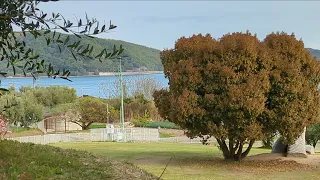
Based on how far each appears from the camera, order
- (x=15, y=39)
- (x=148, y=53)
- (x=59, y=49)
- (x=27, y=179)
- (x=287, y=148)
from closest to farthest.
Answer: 1. (x=59, y=49)
2. (x=15, y=39)
3. (x=27, y=179)
4. (x=287, y=148)
5. (x=148, y=53)

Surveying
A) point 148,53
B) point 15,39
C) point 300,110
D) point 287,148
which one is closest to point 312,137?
point 287,148

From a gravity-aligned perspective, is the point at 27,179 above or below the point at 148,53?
below

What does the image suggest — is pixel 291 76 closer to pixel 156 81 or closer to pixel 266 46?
pixel 266 46

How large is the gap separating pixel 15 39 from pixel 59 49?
41cm

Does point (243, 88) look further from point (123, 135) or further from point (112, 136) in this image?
point (112, 136)

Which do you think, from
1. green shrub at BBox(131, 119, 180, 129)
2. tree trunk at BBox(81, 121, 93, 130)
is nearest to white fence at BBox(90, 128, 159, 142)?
green shrub at BBox(131, 119, 180, 129)

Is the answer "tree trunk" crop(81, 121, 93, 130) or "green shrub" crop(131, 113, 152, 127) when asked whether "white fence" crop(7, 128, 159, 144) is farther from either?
"tree trunk" crop(81, 121, 93, 130)

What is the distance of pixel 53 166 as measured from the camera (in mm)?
5984

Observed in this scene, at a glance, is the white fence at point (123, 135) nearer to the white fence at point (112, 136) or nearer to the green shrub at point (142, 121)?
the white fence at point (112, 136)

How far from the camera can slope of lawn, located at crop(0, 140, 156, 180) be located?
17.8 ft

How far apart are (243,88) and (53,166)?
9.90m

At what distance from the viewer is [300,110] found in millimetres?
15539

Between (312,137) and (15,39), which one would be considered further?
(312,137)

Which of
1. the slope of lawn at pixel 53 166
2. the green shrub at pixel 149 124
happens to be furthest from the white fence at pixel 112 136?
the slope of lawn at pixel 53 166
